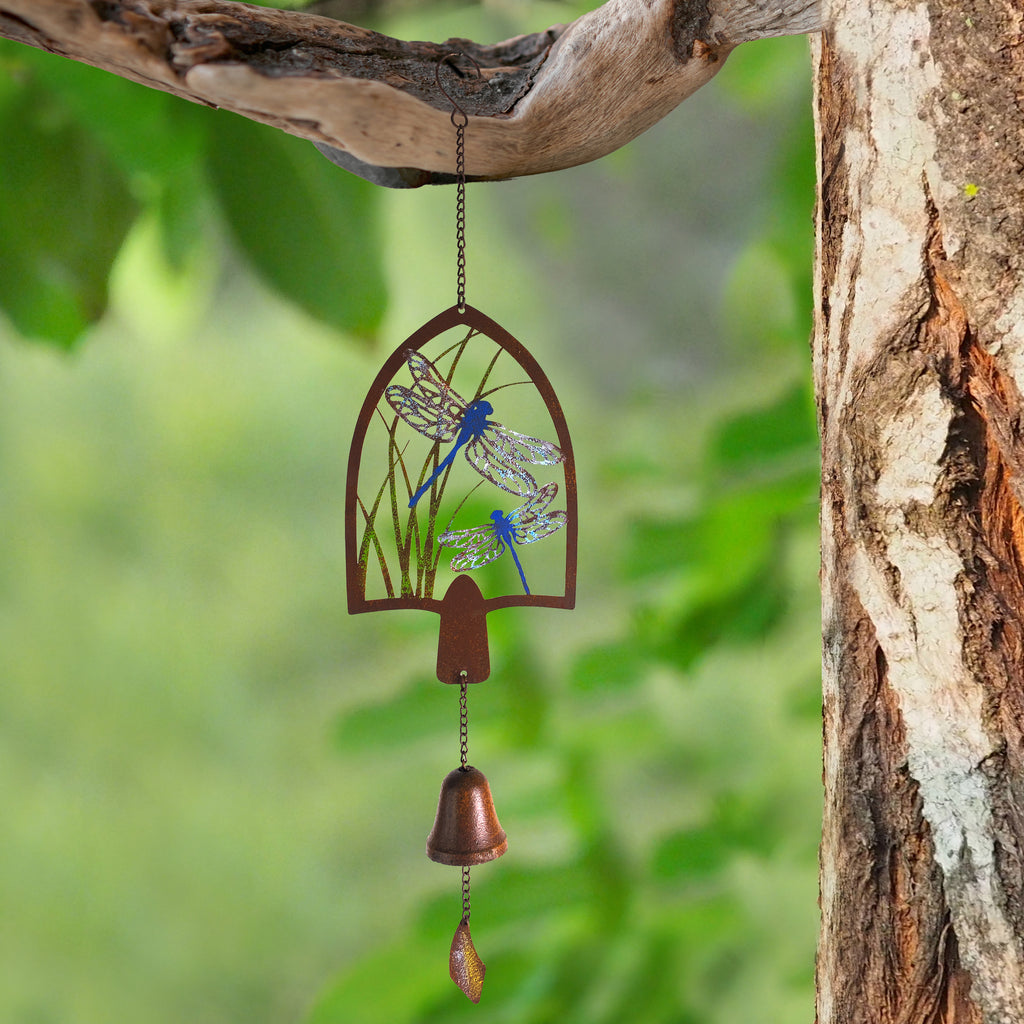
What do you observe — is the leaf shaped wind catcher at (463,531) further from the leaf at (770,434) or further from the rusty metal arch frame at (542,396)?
the leaf at (770,434)

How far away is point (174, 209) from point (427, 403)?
783 millimetres

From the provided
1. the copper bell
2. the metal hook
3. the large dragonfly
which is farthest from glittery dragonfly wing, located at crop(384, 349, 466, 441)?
the copper bell

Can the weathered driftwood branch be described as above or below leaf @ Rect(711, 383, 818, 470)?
above

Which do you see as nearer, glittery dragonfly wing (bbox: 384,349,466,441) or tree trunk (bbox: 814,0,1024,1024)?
tree trunk (bbox: 814,0,1024,1024)

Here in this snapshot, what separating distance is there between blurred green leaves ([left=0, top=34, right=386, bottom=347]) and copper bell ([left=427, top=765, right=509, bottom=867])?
2.53ft

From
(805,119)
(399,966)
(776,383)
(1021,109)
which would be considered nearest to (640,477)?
(776,383)

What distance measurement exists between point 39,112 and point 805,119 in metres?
1.15

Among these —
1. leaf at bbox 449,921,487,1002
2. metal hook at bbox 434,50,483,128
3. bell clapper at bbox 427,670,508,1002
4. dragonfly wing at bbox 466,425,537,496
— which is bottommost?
leaf at bbox 449,921,487,1002

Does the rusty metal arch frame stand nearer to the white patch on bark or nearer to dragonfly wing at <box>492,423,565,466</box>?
dragonfly wing at <box>492,423,565,466</box>

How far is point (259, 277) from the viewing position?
5.04 ft

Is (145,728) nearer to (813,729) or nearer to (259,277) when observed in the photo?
(259,277)

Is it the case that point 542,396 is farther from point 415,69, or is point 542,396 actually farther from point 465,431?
point 415,69

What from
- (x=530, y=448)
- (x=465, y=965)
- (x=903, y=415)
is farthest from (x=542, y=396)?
(x=465, y=965)

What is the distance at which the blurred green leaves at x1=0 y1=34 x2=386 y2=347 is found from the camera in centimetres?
151
